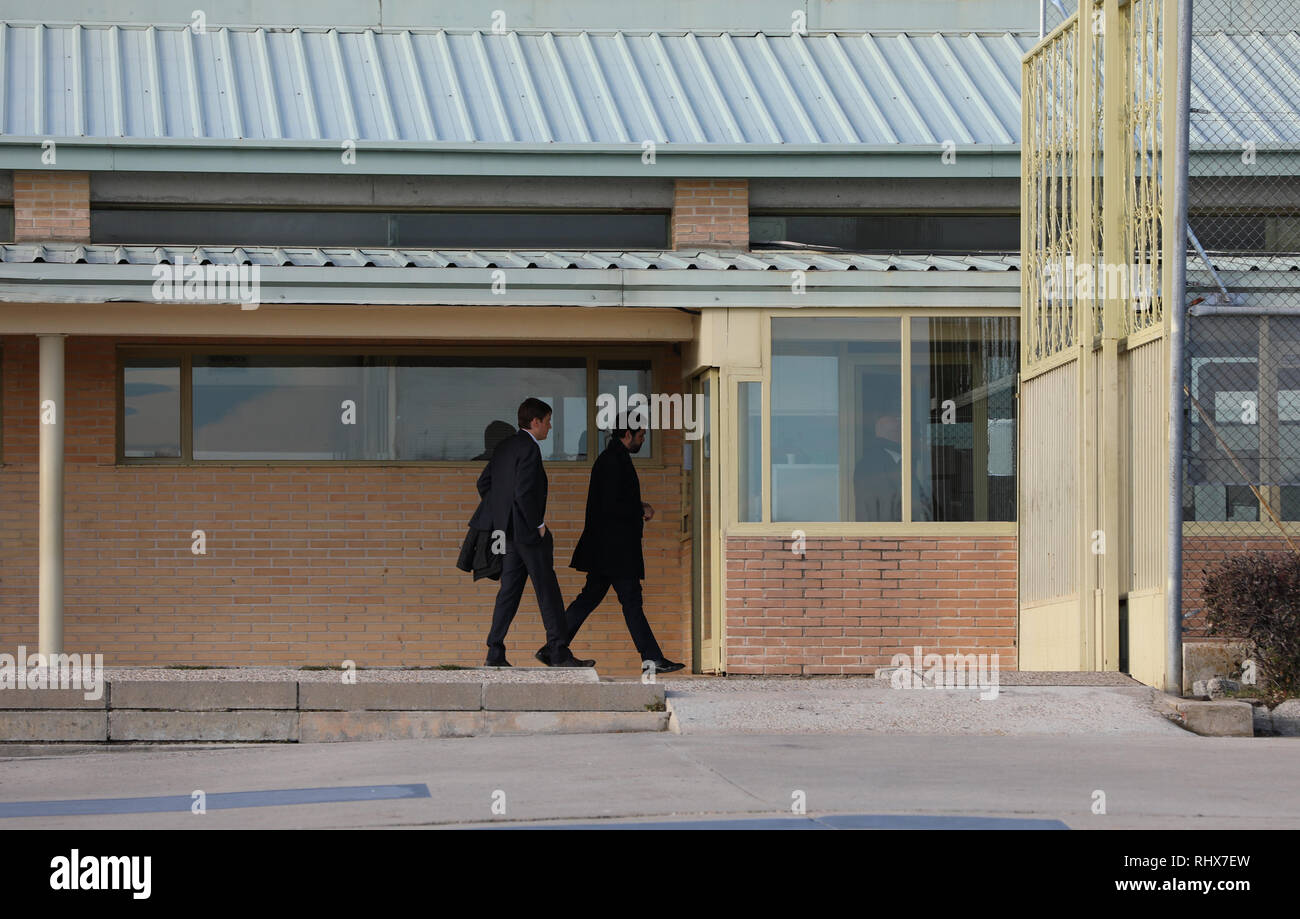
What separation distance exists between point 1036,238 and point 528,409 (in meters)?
3.66

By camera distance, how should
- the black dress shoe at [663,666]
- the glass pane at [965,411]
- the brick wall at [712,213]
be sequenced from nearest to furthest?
the black dress shoe at [663,666] → the glass pane at [965,411] → the brick wall at [712,213]

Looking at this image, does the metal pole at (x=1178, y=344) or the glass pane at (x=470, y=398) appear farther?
the glass pane at (x=470, y=398)

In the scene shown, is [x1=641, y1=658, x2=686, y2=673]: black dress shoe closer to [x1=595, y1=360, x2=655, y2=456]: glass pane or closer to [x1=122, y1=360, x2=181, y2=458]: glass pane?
[x1=595, y1=360, x2=655, y2=456]: glass pane

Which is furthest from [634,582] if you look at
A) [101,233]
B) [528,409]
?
[101,233]

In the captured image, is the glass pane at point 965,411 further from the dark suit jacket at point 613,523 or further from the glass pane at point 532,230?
the glass pane at point 532,230

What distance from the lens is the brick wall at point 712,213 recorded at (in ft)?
45.9

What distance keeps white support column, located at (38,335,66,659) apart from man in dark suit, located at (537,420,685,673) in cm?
357

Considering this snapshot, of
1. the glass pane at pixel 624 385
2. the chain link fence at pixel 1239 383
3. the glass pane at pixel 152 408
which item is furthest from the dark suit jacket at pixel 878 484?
the glass pane at pixel 152 408

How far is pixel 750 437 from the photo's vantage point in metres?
12.5

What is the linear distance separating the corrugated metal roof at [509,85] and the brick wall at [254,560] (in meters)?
2.27

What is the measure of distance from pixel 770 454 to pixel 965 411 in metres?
1.45

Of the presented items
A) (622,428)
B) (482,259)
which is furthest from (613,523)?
(482,259)

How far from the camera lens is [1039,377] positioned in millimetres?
11719

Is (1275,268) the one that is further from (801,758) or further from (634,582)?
(801,758)
